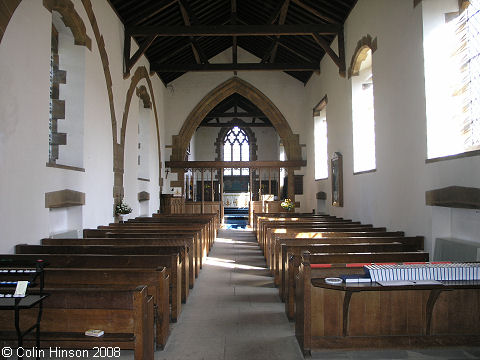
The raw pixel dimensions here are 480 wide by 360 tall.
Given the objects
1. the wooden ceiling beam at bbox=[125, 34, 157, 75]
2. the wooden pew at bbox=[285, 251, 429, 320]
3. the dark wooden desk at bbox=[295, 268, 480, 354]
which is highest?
the wooden ceiling beam at bbox=[125, 34, 157, 75]

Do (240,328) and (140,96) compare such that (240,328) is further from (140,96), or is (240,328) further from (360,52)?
(140,96)

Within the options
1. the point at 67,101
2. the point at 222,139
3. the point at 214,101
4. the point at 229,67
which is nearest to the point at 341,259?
the point at 67,101

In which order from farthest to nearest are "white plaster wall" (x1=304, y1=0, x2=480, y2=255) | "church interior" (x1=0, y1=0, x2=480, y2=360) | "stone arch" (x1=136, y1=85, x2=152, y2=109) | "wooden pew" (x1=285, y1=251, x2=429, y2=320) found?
1. "stone arch" (x1=136, y1=85, x2=152, y2=109)
2. "white plaster wall" (x1=304, y1=0, x2=480, y2=255)
3. "wooden pew" (x1=285, y1=251, x2=429, y2=320)
4. "church interior" (x1=0, y1=0, x2=480, y2=360)

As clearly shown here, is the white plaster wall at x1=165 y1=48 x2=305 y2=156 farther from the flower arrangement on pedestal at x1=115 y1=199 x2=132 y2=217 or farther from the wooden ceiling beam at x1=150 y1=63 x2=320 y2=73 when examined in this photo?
the flower arrangement on pedestal at x1=115 y1=199 x2=132 y2=217

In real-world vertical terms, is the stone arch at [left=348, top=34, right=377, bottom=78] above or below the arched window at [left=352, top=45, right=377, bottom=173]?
above

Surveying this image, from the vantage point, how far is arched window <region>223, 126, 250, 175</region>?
17797mm

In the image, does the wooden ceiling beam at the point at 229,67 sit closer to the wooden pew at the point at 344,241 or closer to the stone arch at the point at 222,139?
the wooden pew at the point at 344,241

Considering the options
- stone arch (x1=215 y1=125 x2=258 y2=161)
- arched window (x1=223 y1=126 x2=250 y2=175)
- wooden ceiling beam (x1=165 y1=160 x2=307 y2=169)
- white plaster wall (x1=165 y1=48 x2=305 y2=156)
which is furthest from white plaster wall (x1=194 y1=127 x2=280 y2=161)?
wooden ceiling beam (x1=165 y1=160 x2=307 y2=169)

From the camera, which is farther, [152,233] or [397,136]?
[397,136]

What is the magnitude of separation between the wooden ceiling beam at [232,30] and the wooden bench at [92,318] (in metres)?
5.74

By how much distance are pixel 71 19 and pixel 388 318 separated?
4761mm

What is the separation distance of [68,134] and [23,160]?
4.94 feet

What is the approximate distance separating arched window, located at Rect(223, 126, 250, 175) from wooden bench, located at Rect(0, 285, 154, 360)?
15.8 metres

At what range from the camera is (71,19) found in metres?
4.76
